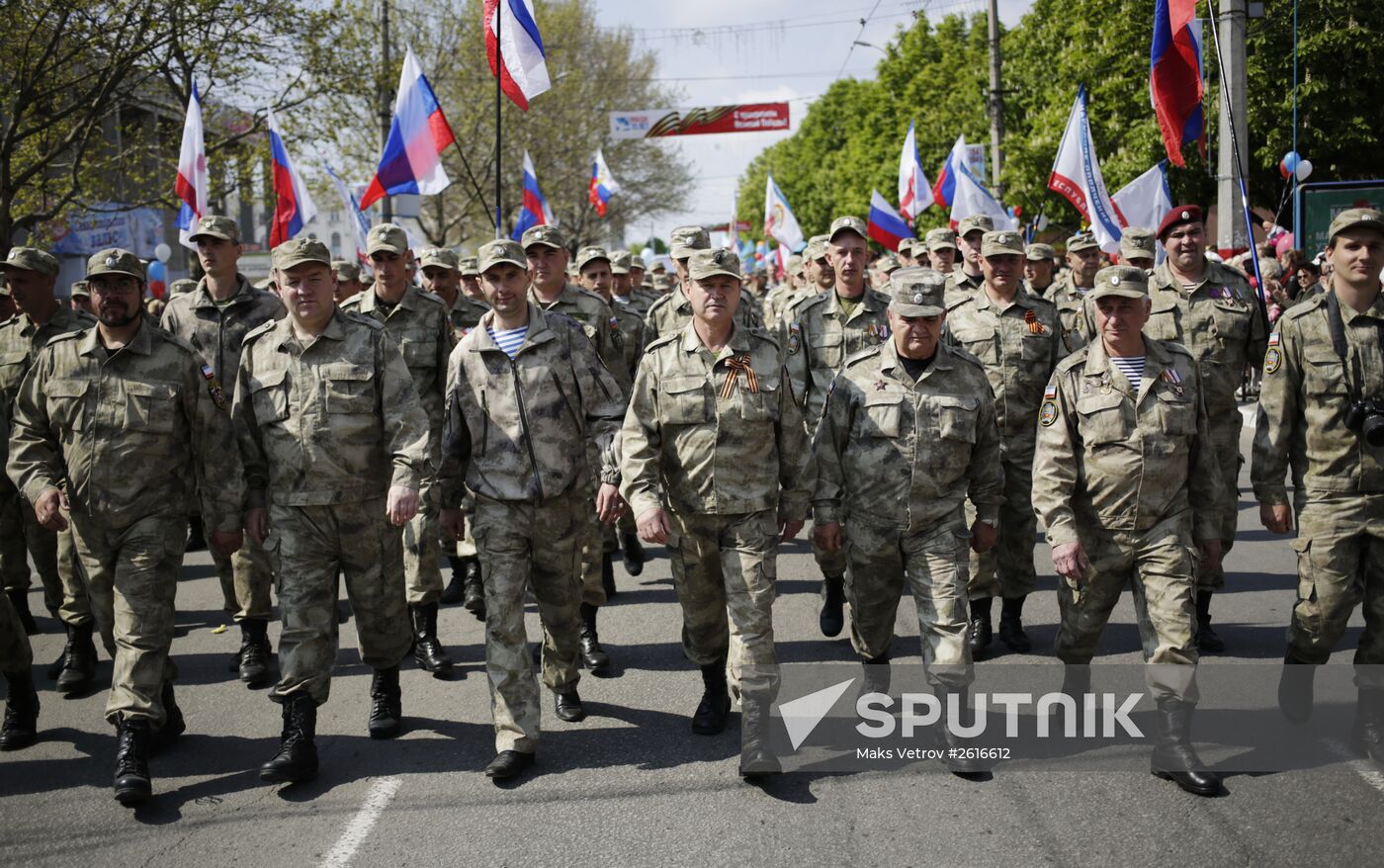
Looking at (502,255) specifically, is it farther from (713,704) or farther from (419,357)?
(713,704)

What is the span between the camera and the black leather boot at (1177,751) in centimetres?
451

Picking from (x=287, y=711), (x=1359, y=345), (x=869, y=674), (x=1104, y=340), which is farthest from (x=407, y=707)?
(x=1359, y=345)

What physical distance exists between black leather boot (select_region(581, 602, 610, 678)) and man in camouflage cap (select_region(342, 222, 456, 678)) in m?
0.77

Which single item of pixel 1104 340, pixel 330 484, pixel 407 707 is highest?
pixel 1104 340

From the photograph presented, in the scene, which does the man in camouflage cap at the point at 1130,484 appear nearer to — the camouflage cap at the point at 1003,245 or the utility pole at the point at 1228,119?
the camouflage cap at the point at 1003,245

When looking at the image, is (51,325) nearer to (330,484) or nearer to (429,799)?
(330,484)

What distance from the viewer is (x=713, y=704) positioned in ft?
17.7

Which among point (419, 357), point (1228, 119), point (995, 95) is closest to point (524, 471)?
point (419, 357)

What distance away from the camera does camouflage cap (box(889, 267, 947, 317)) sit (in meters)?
5.07

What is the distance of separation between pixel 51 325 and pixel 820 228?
59.0 meters

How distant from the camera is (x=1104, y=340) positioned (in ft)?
16.6

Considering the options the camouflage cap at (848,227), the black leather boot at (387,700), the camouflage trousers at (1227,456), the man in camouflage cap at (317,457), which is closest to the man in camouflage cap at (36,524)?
the man in camouflage cap at (317,457)

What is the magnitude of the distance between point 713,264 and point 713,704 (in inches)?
80.7

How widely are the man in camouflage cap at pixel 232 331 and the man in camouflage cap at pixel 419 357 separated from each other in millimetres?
647
